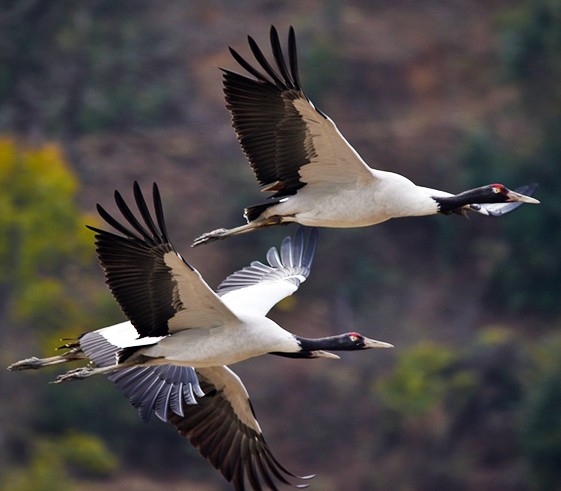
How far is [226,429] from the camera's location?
12492mm

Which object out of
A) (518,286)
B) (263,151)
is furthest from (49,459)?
(263,151)

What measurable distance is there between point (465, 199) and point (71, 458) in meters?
17.2

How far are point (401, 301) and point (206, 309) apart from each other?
21.7 metres

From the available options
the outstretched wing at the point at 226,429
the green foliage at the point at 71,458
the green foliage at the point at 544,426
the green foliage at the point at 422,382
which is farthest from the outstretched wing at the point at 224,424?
the green foliage at the point at 422,382

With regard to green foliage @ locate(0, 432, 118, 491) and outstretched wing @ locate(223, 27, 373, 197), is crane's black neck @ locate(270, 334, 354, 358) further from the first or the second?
green foliage @ locate(0, 432, 118, 491)

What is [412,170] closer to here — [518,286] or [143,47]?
[518,286]

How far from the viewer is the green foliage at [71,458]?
27094 millimetres

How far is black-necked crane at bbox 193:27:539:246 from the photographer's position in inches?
472

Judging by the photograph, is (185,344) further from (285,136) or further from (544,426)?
(544,426)

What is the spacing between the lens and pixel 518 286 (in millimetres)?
33031

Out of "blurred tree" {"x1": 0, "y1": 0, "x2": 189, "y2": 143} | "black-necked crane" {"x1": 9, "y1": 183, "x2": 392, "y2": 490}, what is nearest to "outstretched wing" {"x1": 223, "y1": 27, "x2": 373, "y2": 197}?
"black-necked crane" {"x1": 9, "y1": 183, "x2": 392, "y2": 490}

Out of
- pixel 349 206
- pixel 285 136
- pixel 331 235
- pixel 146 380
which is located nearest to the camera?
pixel 146 380

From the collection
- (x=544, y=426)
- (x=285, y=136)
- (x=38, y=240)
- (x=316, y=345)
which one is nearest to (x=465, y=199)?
(x=285, y=136)

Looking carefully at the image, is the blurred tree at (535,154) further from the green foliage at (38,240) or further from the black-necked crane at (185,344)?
the black-necked crane at (185,344)
